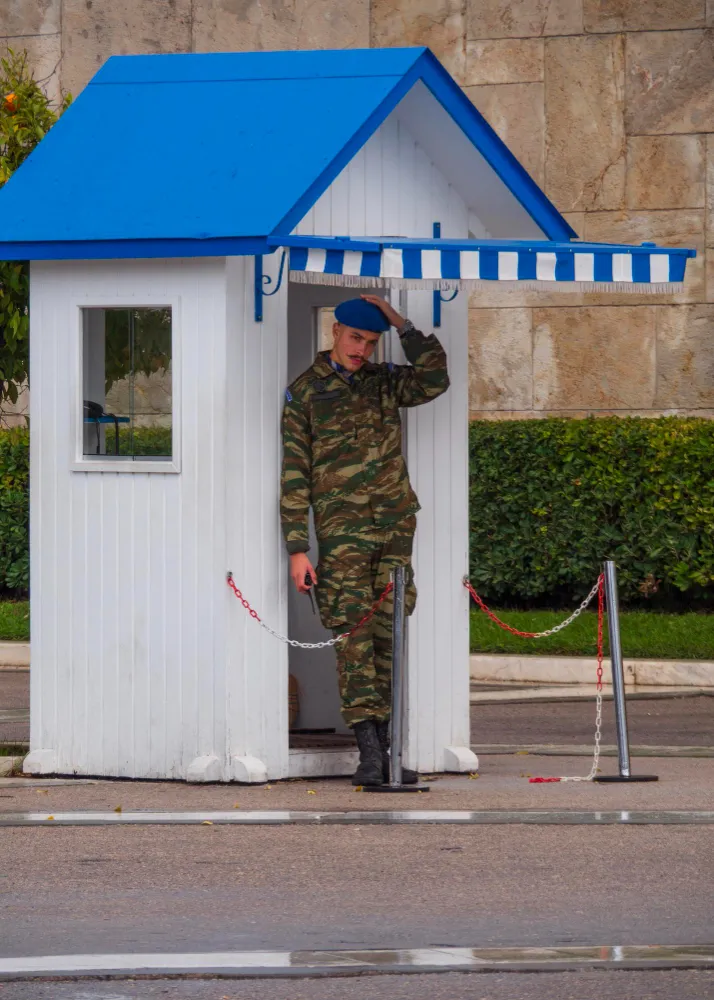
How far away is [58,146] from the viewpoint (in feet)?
32.0

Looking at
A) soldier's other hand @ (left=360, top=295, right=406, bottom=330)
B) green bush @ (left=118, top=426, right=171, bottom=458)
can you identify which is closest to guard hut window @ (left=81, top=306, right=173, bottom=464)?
green bush @ (left=118, top=426, right=171, bottom=458)

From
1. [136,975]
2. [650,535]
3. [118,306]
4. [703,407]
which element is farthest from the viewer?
[703,407]

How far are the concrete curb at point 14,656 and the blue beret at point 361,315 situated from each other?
20.1 feet

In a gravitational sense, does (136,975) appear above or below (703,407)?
below

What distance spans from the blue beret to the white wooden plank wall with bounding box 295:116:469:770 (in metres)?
0.43

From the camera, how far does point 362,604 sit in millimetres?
9250

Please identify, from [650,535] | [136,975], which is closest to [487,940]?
[136,975]

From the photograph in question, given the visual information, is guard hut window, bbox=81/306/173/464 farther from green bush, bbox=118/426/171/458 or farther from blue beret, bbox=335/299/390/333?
blue beret, bbox=335/299/390/333

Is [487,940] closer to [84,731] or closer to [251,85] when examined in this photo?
[84,731]

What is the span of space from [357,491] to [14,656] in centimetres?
606

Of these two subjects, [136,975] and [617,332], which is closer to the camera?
[136,975]

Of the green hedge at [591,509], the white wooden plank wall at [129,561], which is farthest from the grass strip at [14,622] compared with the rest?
the white wooden plank wall at [129,561]

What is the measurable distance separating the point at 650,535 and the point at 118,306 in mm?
7061

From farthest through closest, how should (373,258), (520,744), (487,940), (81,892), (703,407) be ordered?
(703,407)
(520,744)
(373,258)
(81,892)
(487,940)
